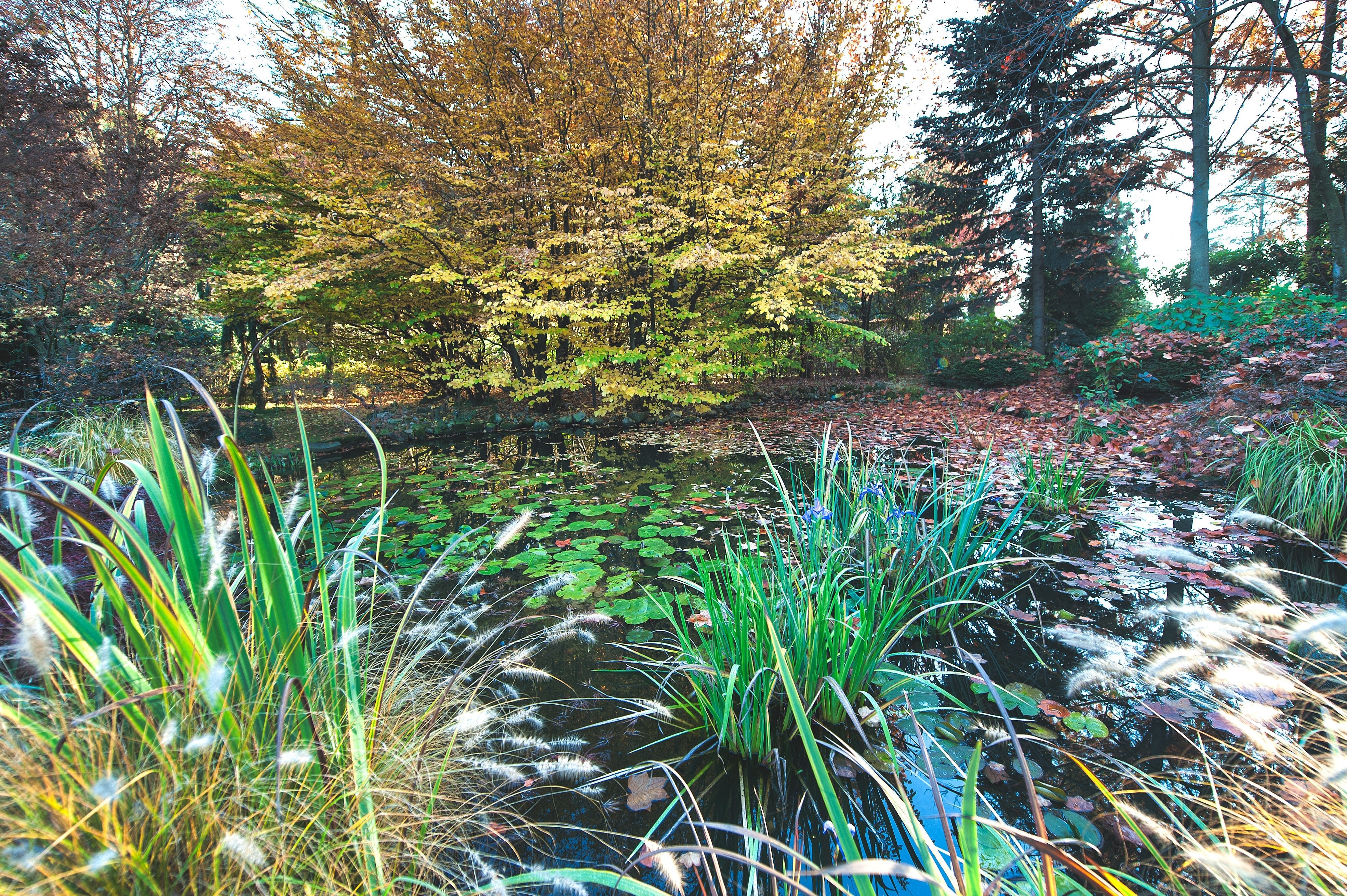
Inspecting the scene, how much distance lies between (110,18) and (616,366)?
9523 millimetres

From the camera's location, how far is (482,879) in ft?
3.86

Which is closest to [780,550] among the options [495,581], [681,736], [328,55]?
[681,736]

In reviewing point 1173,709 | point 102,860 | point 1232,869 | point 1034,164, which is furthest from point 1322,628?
point 1034,164

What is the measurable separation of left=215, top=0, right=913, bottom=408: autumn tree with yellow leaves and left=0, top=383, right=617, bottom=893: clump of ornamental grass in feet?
20.7

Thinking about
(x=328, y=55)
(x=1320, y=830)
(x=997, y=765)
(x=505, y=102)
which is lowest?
(x=997, y=765)

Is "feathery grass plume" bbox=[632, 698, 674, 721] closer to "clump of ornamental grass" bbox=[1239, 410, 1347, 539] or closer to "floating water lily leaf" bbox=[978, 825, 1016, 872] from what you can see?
"floating water lily leaf" bbox=[978, 825, 1016, 872]

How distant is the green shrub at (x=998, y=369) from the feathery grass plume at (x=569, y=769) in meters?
10.9

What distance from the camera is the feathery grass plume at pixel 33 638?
27.4 inches

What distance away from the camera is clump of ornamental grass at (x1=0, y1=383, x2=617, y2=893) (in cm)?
78

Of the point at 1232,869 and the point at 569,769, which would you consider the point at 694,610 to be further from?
the point at 1232,869

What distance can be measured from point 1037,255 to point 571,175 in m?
9.37

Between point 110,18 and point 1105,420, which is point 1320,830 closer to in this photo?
point 1105,420

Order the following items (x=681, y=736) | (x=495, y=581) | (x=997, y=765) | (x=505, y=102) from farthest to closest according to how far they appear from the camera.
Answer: (x=505, y=102), (x=495, y=581), (x=681, y=736), (x=997, y=765)

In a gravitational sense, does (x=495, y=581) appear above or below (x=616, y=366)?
below
